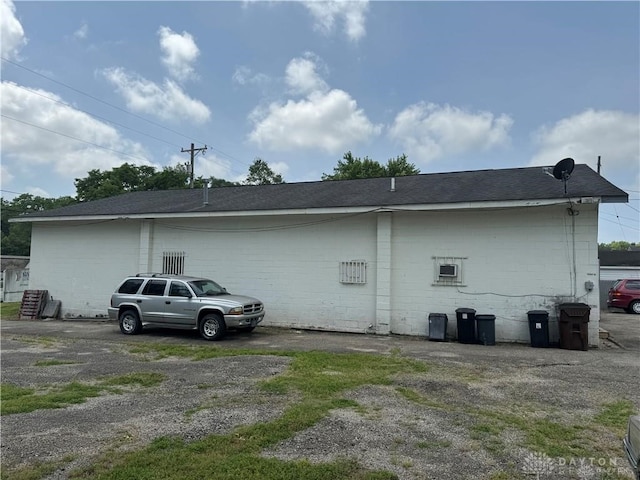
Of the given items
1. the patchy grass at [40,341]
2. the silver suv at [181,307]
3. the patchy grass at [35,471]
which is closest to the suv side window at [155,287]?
the silver suv at [181,307]

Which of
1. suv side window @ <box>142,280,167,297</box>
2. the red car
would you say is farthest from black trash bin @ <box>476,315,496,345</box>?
the red car

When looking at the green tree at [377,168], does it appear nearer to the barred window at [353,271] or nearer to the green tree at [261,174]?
the green tree at [261,174]

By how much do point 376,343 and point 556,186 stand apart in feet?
20.9

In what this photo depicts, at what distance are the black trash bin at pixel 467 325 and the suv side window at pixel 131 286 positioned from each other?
8.86m

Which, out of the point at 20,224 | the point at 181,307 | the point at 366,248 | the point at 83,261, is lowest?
the point at 181,307

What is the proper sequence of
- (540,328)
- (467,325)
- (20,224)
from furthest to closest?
1. (20,224)
2. (467,325)
3. (540,328)

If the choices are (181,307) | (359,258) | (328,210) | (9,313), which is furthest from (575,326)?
(9,313)

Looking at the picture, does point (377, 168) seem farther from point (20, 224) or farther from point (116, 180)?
point (20, 224)

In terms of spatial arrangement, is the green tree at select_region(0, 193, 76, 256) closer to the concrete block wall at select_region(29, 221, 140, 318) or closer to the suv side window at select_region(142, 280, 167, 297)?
the concrete block wall at select_region(29, 221, 140, 318)

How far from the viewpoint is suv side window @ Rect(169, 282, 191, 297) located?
1171 centimetres

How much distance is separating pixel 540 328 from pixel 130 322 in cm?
1093

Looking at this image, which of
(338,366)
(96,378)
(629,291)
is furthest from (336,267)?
(629,291)

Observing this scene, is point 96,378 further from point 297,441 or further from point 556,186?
point 556,186

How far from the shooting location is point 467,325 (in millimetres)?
11469
